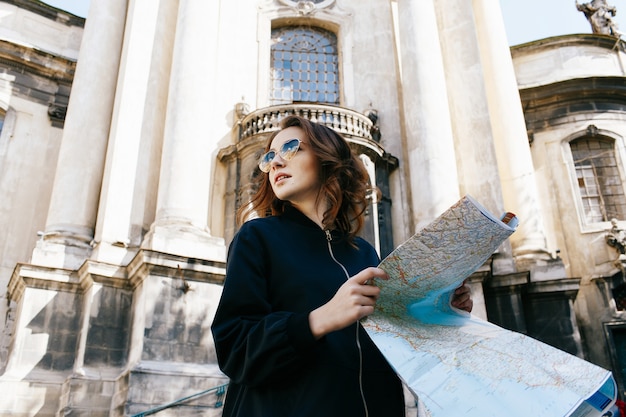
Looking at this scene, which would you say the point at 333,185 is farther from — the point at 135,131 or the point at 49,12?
the point at 49,12

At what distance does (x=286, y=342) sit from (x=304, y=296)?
0.28 metres

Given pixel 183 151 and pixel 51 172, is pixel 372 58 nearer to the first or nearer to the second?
pixel 183 151

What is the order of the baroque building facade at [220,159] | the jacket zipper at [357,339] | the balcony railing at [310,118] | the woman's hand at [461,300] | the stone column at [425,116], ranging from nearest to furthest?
1. the jacket zipper at [357,339]
2. the woman's hand at [461,300]
3. the baroque building facade at [220,159]
4. the stone column at [425,116]
5. the balcony railing at [310,118]

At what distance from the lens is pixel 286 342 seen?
1.69m

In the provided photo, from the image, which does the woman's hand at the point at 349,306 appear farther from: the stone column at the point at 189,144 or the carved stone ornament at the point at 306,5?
the carved stone ornament at the point at 306,5

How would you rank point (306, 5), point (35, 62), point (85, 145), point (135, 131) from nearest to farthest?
1. point (135, 131)
2. point (85, 145)
3. point (35, 62)
4. point (306, 5)

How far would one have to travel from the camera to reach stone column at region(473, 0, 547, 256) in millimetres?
11844

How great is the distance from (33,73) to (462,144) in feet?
35.9

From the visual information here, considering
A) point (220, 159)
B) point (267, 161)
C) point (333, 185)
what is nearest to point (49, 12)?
point (220, 159)

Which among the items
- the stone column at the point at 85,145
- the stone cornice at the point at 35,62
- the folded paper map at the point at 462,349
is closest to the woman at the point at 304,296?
the folded paper map at the point at 462,349

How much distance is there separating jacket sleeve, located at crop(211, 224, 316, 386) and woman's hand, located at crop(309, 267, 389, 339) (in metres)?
0.04

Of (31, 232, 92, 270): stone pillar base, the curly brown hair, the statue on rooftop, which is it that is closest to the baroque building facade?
(31, 232, 92, 270): stone pillar base

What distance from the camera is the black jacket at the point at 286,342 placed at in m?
1.71

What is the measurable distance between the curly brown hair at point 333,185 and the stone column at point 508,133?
10.1m
